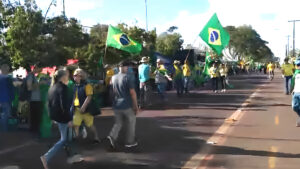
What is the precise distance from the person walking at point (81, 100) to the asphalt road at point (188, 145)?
1.88 feet

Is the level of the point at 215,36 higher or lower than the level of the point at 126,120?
higher

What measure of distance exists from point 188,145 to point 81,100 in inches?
85.8

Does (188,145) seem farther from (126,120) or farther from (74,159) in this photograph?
(74,159)

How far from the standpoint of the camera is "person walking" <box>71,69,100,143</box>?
26.0ft

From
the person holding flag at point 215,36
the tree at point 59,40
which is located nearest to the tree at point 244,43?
the tree at point 59,40

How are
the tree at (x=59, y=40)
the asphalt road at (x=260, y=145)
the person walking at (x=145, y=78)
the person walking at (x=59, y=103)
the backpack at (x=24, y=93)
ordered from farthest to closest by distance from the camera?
the tree at (x=59, y=40), the person walking at (x=145, y=78), the backpack at (x=24, y=93), the asphalt road at (x=260, y=145), the person walking at (x=59, y=103)

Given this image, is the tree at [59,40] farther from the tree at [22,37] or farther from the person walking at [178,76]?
the person walking at [178,76]

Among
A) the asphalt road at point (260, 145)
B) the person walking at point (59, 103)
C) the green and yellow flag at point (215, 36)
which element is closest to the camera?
the person walking at point (59, 103)

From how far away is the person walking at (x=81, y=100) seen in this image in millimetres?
7939

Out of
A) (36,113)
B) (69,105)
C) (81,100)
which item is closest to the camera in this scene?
(69,105)

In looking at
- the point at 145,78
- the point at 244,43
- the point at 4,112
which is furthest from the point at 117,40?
the point at 244,43

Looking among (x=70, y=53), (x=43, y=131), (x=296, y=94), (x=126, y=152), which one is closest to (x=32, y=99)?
(x=43, y=131)

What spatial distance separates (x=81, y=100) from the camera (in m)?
8.37

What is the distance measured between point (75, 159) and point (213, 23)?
42.2ft
